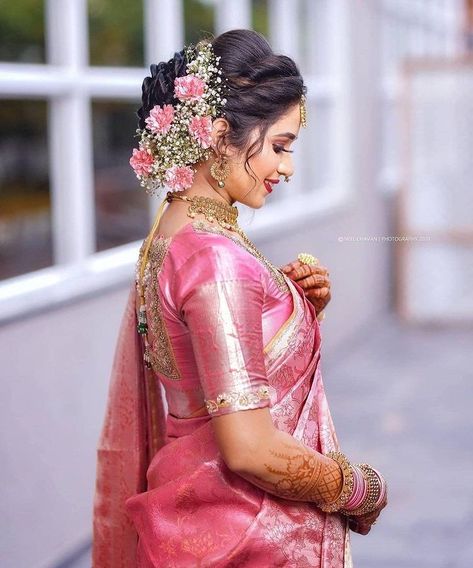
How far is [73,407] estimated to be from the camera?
14.1 ft

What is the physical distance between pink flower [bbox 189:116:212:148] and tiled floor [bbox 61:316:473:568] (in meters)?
2.48

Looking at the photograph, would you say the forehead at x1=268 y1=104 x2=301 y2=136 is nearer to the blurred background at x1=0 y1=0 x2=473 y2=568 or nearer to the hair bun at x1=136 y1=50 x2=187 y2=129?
the hair bun at x1=136 y1=50 x2=187 y2=129

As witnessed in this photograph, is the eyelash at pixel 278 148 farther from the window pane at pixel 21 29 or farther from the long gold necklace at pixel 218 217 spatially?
the window pane at pixel 21 29

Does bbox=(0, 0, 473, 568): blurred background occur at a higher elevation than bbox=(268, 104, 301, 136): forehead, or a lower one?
lower

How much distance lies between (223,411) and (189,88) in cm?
58

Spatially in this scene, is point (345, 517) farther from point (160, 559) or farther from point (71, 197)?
point (71, 197)

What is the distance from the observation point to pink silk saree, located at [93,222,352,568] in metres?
1.95

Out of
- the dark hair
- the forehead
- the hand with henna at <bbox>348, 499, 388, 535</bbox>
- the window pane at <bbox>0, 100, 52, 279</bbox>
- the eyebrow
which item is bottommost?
the window pane at <bbox>0, 100, 52, 279</bbox>

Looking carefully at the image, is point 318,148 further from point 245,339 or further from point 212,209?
point 245,339

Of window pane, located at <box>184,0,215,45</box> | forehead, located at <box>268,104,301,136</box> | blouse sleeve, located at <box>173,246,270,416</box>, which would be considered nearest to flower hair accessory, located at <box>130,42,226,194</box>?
forehead, located at <box>268,104,301,136</box>

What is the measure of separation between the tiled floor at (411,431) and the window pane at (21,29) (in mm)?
4259

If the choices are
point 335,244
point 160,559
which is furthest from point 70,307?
point 335,244

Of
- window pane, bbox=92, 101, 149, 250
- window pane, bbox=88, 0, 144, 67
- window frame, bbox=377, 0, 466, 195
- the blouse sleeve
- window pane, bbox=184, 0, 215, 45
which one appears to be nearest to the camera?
the blouse sleeve

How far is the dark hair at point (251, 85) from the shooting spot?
2070mm
